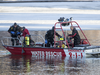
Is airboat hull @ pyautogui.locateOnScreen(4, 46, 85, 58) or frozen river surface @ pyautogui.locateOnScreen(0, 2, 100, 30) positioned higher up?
frozen river surface @ pyautogui.locateOnScreen(0, 2, 100, 30)

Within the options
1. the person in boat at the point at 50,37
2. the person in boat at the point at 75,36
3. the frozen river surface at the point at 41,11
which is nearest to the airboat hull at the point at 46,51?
the person in boat at the point at 50,37

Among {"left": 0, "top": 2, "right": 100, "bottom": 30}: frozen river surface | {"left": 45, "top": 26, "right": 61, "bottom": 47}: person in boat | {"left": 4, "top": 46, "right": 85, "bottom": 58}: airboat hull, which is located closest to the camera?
{"left": 4, "top": 46, "right": 85, "bottom": 58}: airboat hull

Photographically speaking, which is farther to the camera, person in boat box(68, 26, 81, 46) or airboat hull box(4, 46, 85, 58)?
person in boat box(68, 26, 81, 46)

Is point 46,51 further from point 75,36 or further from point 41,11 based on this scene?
point 41,11

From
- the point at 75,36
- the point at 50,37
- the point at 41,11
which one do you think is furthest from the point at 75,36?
the point at 41,11

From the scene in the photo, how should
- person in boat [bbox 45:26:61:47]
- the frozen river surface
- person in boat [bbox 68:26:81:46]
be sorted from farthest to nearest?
1. the frozen river surface
2. person in boat [bbox 45:26:61:47]
3. person in boat [bbox 68:26:81:46]

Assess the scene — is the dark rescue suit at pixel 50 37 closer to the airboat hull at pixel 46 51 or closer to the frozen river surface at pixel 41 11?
the airboat hull at pixel 46 51

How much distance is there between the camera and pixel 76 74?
26.0ft

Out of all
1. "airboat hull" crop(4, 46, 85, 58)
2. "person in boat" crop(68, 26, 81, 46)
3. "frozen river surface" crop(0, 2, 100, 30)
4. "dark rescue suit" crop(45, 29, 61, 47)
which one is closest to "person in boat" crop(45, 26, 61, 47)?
"dark rescue suit" crop(45, 29, 61, 47)

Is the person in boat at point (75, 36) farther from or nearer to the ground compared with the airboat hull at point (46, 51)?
farther from the ground

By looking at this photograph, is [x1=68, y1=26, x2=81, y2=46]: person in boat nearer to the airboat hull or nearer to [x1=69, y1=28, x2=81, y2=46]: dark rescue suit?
[x1=69, y1=28, x2=81, y2=46]: dark rescue suit

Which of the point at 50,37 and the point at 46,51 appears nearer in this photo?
the point at 46,51

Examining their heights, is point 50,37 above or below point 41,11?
below

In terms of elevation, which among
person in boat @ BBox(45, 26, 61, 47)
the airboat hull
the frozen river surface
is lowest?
the airboat hull
